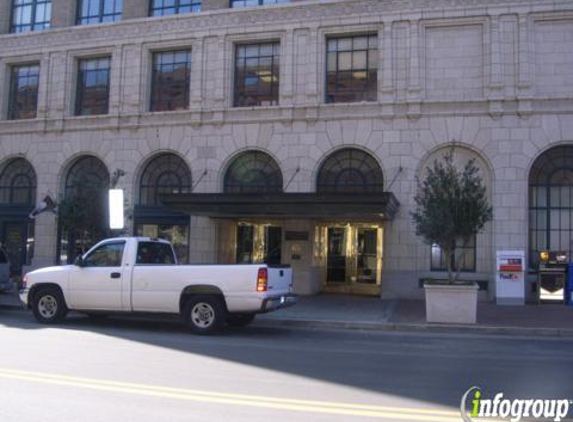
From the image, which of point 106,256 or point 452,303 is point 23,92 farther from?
point 452,303

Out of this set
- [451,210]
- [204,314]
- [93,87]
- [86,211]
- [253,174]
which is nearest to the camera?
[204,314]

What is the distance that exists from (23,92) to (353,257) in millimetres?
15835

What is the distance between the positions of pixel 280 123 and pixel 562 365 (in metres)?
14.1

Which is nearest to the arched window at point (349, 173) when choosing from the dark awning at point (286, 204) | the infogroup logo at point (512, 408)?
the dark awning at point (286, 204)

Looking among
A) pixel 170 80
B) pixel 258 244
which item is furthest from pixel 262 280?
pixel 170 80

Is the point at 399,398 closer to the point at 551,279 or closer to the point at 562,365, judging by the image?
the point at 562,365

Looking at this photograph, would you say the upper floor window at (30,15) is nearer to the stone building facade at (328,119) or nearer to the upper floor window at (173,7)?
the stone building facade at (328,119)

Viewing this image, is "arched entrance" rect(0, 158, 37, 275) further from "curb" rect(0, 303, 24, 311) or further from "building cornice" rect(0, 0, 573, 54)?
"curb" rect(0, 303, 24, 311)

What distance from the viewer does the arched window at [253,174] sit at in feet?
71.7

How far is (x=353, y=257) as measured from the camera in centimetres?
2241

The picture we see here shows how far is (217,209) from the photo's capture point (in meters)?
19.0

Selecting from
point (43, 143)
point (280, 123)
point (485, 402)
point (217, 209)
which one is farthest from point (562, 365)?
point (43, 143)

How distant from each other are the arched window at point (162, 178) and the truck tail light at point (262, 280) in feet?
36.9

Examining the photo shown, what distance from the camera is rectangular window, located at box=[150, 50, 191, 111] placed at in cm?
2330
